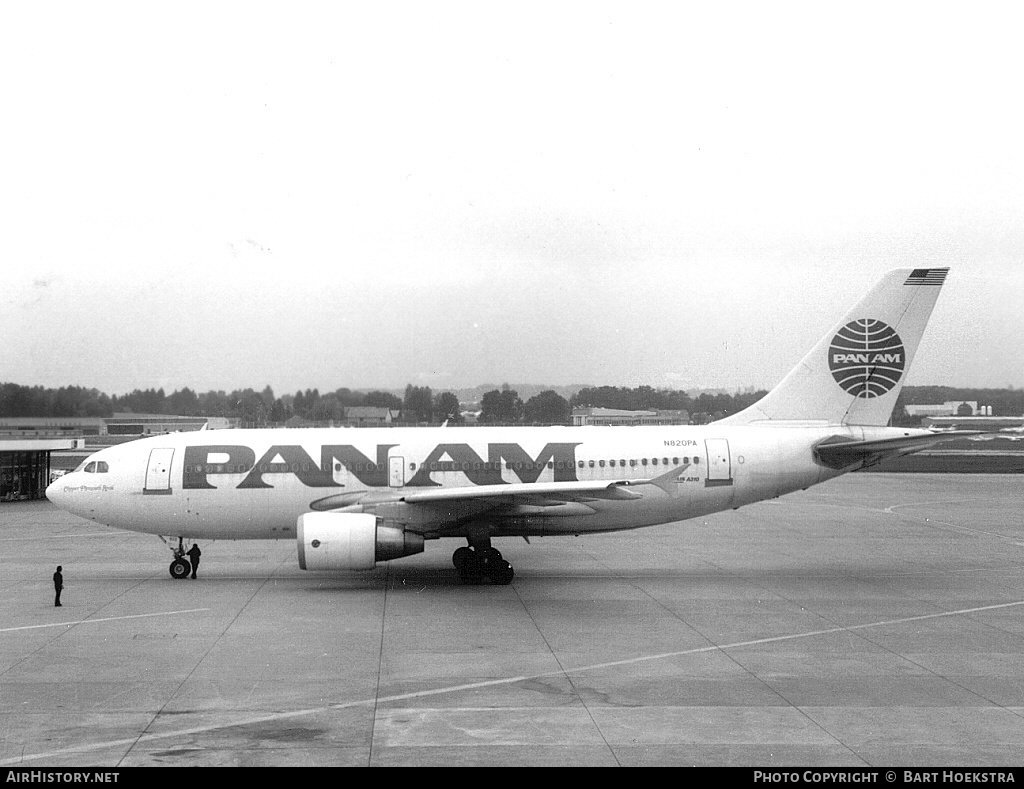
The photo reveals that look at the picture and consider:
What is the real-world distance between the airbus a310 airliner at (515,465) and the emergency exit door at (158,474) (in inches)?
1.3

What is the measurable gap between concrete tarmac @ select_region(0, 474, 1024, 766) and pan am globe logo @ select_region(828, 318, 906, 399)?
454cm

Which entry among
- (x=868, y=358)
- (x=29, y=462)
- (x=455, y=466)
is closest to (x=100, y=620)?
(x=455, y=466)

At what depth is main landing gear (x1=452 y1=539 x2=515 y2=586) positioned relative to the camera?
22344 mm

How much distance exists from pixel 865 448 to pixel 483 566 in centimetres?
924

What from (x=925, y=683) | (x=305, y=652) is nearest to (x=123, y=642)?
(x=305, y=652)

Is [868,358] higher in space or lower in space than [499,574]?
higher

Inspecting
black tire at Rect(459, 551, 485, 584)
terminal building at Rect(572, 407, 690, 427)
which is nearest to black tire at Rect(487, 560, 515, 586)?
black tire at Rect(459, 551, 485, 584)

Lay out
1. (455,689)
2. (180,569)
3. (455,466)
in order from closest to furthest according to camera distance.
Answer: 1. (455,689)
2. (180,569)
3. (455,466)

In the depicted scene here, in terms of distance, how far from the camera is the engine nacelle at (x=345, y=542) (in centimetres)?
2073

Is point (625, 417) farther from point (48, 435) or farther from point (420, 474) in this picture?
point (48, 435)

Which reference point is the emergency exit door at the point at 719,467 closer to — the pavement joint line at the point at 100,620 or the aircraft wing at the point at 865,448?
the aircraft wing at the point at 865,448

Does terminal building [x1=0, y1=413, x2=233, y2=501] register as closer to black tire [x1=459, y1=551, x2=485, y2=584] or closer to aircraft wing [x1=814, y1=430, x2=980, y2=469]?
black tire [x1=459, y1=551, x2=485, y2=584]

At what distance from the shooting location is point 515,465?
938 inches

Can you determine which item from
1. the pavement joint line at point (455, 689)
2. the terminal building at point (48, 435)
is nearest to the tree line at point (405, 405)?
the terminal building at point (48, 435)
